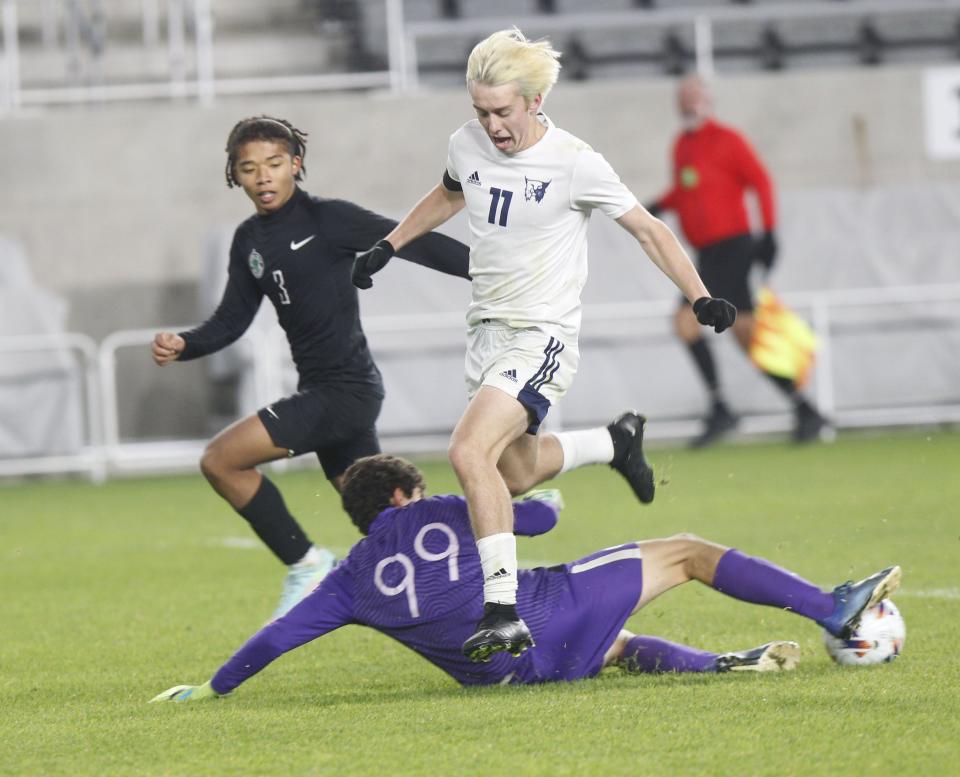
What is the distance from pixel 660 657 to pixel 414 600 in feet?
2.48

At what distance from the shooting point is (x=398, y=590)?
4.75 meters

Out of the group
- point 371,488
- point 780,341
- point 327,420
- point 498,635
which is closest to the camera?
point 498,635

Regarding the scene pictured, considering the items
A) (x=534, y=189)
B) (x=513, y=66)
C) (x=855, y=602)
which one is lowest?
(x=855, y=602)

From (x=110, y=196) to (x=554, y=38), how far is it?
14.8ft

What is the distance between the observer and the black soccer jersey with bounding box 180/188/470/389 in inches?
242

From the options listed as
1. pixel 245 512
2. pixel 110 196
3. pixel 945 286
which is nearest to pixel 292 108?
pixel 110 196

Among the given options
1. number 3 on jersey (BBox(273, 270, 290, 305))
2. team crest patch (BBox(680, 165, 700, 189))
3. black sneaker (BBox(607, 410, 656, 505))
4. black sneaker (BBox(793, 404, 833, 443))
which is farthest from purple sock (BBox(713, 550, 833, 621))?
black sneaker (BBox(793, 404, 833, 443))

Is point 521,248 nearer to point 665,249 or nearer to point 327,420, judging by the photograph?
point 665,249

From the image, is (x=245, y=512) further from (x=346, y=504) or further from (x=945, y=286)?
(x=945, y=286)

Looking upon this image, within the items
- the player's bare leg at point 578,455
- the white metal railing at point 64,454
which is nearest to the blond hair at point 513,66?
the player's bare leg at point 578,455

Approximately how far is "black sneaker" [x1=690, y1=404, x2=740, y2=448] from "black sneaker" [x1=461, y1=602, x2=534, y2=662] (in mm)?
8276

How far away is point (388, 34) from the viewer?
16094 mm

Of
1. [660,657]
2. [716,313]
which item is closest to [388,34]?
[716,313]

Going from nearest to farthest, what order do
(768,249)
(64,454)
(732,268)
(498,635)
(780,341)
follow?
1. (498,635)
2. (768,249)
3. (732,268)
4. (780,341)
5. (64,454)
